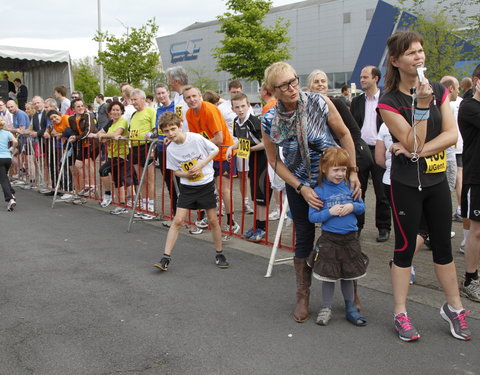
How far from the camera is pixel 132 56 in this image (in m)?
28.6

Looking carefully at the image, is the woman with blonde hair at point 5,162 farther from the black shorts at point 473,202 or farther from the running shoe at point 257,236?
the black shorts at point 473,202

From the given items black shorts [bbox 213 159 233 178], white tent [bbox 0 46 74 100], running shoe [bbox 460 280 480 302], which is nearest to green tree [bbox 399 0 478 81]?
white tent [bbox 0 46 74 100]

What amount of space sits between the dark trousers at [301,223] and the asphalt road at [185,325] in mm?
539

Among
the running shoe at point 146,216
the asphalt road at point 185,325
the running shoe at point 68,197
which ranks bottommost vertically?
the asphalt road at point 185,325

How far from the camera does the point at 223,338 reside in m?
3.57

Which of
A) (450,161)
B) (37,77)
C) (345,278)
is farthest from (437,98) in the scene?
(37,77)

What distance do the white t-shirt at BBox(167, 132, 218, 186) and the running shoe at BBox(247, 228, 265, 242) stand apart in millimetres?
1250

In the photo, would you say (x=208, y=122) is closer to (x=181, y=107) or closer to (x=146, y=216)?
(x=181, y=107)

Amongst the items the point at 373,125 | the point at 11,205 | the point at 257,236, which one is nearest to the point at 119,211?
the point at 11,205

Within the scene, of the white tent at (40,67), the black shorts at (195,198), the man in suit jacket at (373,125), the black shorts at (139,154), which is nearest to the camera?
the black shorts at (195,198)

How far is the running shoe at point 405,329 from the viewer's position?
135 inches

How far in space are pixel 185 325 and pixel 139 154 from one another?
480cm

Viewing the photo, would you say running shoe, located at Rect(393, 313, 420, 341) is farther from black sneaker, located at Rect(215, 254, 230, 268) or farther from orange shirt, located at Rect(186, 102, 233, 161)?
orange shirt, located at Rect(186, 102, 233, 161)

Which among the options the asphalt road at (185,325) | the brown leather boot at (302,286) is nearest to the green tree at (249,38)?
the asphalt road at (185,325)
